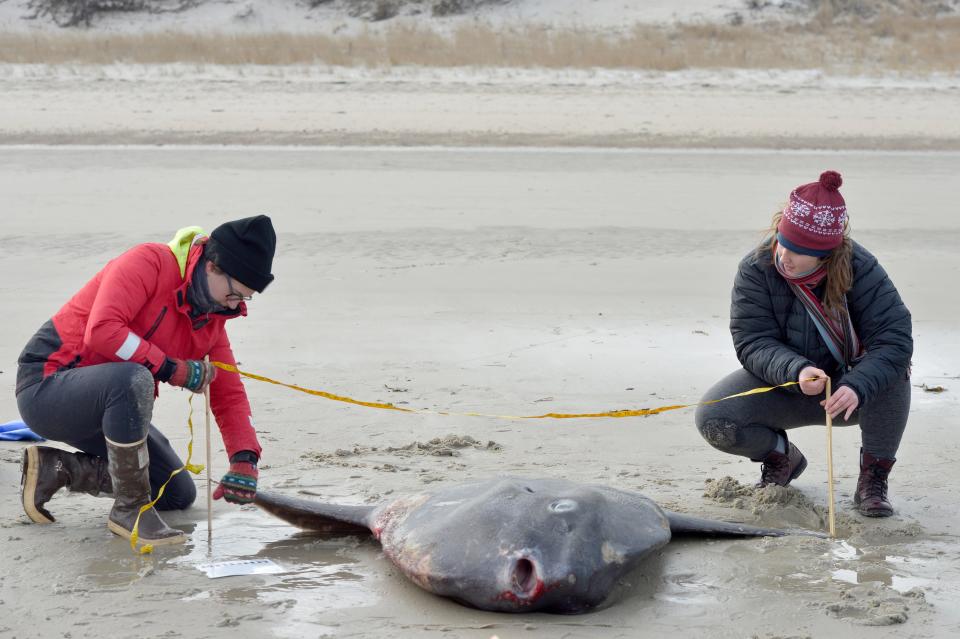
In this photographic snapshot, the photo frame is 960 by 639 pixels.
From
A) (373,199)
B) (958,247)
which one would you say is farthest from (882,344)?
(373,199)

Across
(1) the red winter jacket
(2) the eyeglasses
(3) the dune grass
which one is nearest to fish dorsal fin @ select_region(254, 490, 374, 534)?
(1) the red winter jacket

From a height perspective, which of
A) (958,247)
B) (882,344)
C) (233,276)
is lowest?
(958,247)

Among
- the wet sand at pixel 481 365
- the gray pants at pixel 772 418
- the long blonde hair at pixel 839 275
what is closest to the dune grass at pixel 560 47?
the wet sand at pixel 481 365

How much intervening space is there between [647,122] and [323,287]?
9164 mm

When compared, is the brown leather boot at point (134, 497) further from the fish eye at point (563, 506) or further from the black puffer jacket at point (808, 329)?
the black puffer jacket at point (808, 329)

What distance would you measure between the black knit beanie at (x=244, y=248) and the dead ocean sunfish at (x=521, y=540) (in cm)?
100

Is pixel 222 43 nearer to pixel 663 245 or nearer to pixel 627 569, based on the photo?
pixel 663 245

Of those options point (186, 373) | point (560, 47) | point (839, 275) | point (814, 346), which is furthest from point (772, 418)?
point (560, 47)

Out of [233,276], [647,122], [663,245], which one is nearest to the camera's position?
[233,276]

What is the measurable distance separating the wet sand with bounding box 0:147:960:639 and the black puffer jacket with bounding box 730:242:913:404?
0.56 metres

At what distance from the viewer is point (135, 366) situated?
4.28m

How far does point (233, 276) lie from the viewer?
4242 mm

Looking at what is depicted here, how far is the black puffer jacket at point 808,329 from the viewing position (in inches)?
181

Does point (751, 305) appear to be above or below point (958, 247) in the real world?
above
